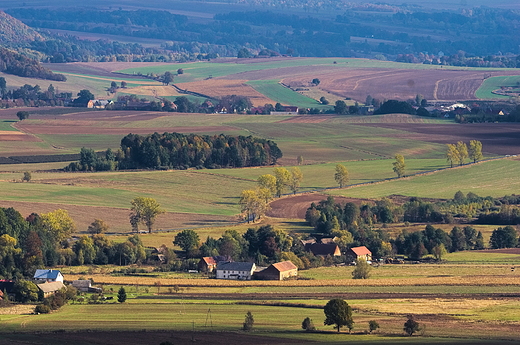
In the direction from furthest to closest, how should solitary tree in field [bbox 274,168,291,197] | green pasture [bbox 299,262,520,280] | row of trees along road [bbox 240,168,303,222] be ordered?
1. solitary tree in field [bbox 274,168,291,197]
2. row of trees along road [bbox 240,168,303,222]
3. green pasture [bbox 299,262,520,280]

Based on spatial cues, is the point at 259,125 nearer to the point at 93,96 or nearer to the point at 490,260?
the point at 93,96

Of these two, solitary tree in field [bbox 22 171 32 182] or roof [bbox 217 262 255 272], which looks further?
solitary tree in field [bbox 22 171 32 182]

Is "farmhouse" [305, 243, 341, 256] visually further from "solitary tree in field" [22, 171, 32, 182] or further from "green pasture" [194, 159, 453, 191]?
"solitary tree in field" [22, 171, 32, 182]

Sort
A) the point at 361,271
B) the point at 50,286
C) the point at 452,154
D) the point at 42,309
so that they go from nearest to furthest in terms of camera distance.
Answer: the point at 42,309, the point at 50,286, the point at 361,271, the point at 452,154

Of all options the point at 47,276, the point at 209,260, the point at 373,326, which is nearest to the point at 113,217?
the point at 209,260

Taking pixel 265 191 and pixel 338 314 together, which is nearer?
pixel 338 314

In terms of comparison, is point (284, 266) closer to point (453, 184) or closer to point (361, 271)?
point (361, 271)

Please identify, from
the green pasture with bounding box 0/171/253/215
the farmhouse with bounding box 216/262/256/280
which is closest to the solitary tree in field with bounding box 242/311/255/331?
the farmhouse with bounding box 216/262/256/280
